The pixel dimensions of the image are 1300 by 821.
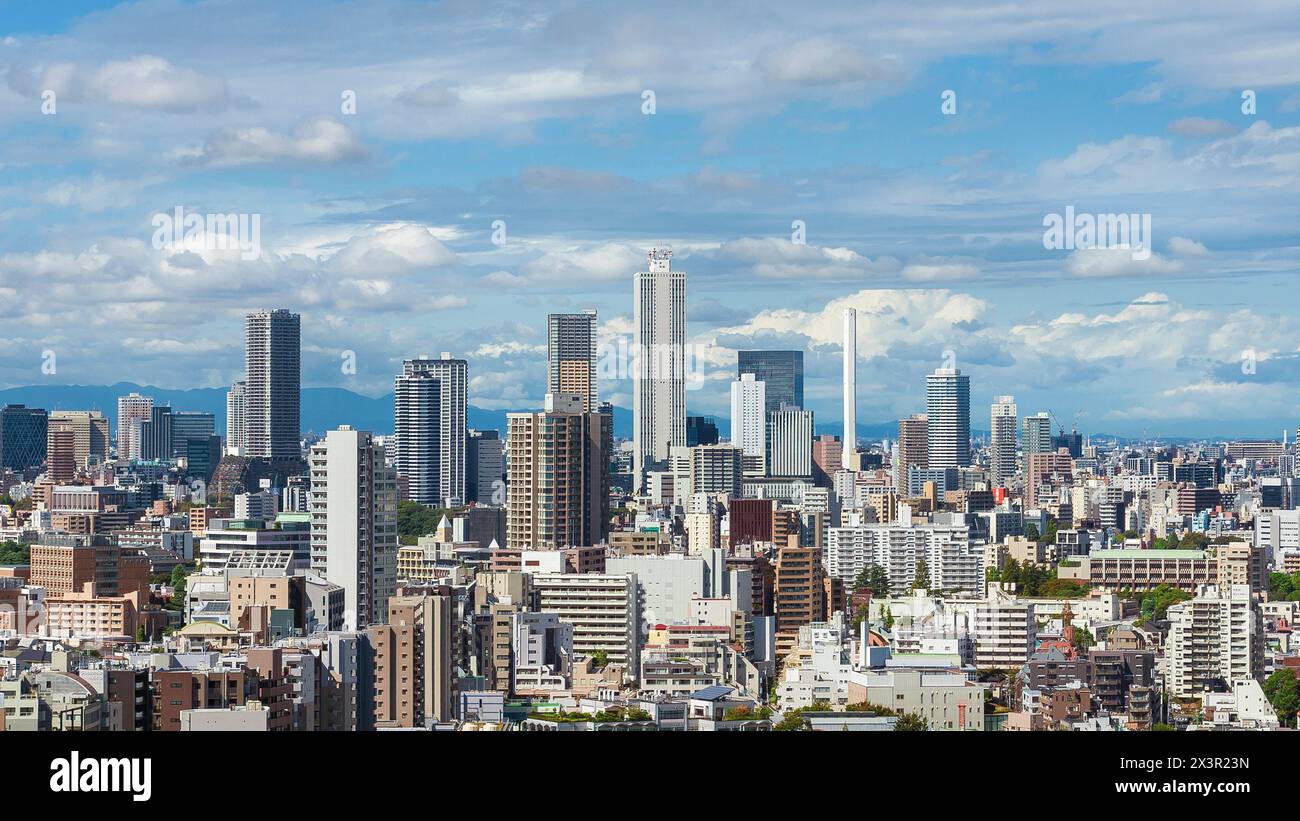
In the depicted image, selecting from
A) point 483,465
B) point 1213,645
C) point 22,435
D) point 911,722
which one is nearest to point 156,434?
point 22,435

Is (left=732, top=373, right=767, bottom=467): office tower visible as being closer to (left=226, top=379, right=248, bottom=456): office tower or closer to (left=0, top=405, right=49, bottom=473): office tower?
(left=226, top=379, right=248, bottom=456): office tower

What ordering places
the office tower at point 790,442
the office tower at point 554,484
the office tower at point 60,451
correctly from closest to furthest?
the office tower at point 554,484, the office tower at point 60,451, the office tower at point 790,442

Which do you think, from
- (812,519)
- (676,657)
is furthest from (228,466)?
(676,657)

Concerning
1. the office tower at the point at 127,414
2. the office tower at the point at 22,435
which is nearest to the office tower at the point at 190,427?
the office tower at the point at 127,414

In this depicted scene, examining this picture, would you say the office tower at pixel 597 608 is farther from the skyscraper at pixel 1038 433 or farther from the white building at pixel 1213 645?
the skyscraper at pixel 1038 433

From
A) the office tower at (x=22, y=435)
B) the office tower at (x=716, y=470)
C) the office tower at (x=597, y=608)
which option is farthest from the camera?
the office tower at (x=22, y=435)

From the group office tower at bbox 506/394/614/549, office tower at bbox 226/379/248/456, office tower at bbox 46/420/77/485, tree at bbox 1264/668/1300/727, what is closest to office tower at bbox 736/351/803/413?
office tower at bbox 226/379/248/456
